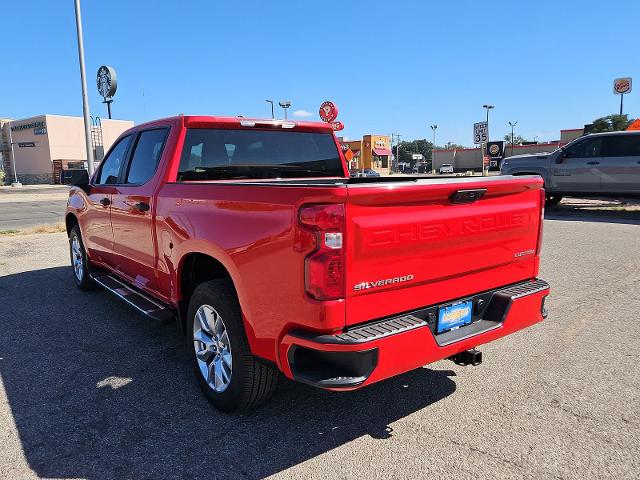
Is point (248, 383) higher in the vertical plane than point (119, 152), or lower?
lower

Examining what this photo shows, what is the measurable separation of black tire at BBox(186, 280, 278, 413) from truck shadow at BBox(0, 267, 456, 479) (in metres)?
0.15

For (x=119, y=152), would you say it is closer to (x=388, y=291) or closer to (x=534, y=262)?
(x=388, y=291)

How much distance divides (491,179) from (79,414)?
313 cm

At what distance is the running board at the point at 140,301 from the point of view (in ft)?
12.6

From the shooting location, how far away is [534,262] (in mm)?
3504

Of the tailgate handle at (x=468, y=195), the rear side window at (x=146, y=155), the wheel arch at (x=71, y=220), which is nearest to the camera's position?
the tailgate handle at (x=468, y=195)

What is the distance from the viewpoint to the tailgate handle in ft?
9.14

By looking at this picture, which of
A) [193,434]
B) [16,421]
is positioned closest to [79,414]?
[16,421]

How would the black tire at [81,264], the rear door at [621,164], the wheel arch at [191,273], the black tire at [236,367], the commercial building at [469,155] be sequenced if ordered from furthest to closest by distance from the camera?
the commercial building at [469,155] < the rear door at [621,164] < the black tire at [81,264] < the wheel arch at [191,273] < the black tire at [236,367]

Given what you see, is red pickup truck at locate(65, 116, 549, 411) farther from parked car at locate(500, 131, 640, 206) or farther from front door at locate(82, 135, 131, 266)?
parked car at locate(500, 131, 640, 206)

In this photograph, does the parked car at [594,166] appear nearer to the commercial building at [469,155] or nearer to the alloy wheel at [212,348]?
the alloy wheel at [212,348]

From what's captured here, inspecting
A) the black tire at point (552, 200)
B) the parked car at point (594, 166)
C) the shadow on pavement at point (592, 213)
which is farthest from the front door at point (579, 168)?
the black tire at point (552, 200)

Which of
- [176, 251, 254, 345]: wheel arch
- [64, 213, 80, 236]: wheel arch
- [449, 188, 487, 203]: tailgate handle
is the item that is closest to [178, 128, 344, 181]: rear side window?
[176, 251, 254, 345]: wheel arch

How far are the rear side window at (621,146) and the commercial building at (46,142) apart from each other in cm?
4979
